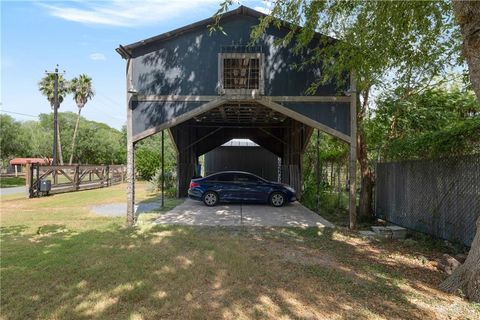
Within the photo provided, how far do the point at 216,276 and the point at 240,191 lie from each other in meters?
7.93

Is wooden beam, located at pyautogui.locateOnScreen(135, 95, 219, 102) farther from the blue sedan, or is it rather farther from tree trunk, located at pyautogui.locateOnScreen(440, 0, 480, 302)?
tree trunk, located at pyautogui.locateOnScreen(440, 0, 480, 302)

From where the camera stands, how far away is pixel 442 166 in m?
7.40

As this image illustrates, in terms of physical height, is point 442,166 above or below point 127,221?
above

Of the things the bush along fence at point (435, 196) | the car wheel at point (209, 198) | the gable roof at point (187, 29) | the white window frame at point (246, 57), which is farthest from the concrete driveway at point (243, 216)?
the gable roof at point (187, 29)

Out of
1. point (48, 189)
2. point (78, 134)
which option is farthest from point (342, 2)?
point (78, 134)

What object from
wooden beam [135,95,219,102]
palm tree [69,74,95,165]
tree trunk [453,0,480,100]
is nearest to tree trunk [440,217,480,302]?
tree trunk [453,0,480,100]

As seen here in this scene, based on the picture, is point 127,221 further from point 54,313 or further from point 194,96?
point 54,313

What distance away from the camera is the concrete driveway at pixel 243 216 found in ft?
31.9

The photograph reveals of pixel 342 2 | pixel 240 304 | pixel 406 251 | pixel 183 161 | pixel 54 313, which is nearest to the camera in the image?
pixel 54 313

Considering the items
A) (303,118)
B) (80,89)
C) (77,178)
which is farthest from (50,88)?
(303,118)

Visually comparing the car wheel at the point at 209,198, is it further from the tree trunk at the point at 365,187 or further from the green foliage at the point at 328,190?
the tree trunk at the point at 365,187

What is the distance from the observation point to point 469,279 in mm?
4504

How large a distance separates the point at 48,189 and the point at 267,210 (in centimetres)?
1161

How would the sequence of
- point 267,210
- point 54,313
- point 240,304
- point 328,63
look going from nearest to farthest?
point 54,313, point 240,304, point 328,63, point 267,210
